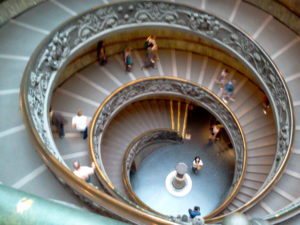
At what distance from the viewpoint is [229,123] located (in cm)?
1134

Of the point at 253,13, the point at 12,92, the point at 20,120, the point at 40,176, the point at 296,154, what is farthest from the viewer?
the point at 253,13

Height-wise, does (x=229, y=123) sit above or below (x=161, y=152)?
above

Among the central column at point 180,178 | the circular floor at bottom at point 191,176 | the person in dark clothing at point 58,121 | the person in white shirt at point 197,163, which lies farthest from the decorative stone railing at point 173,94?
the central column at point 180,178

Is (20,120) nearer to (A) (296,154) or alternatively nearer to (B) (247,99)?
(A) (296,154)

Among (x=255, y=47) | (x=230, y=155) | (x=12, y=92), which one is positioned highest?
(x=255, y=47)

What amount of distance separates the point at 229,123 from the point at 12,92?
25.6 feet

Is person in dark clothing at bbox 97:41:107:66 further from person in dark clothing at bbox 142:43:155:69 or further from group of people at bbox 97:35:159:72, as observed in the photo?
person in dark clothing at bbox 142:43:155:69

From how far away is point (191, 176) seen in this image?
→ 1235cm

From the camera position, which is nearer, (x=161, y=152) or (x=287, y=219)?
(x=287, y=219)

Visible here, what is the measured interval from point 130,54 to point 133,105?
2448 mm

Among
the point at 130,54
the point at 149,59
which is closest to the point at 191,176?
the point at 149,59

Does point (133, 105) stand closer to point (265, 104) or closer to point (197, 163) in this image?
point (197, 163)

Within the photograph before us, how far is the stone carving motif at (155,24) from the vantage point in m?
7.10

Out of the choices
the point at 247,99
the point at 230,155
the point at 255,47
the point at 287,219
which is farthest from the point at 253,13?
the point at 287,219
